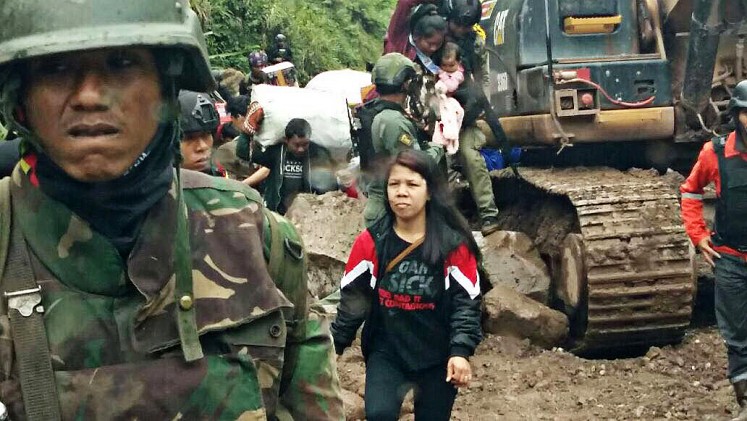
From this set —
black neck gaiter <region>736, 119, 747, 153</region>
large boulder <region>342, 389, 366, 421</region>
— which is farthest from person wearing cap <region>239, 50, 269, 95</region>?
black neck gaiter <region>736, 119, 747, 153</region>

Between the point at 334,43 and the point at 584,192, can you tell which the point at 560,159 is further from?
the point at 334,43

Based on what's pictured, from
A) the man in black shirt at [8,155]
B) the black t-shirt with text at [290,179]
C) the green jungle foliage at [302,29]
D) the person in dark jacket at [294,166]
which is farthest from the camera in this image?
the green jungle foliage at [302,29]

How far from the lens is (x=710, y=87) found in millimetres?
6770

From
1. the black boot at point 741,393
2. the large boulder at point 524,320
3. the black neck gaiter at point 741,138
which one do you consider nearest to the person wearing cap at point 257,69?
the large boulder at point 524,320

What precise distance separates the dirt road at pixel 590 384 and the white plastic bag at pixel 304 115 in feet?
4.66

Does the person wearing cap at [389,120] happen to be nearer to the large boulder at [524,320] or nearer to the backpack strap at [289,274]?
the large boulder at [524,320]

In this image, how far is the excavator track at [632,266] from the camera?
252 inches

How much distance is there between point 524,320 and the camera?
7.12 meters

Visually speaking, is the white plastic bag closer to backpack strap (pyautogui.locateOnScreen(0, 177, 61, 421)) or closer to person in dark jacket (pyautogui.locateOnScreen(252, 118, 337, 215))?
person in dark jacket (pyautogui.locateOnScreen(252, 118, 337, 215))

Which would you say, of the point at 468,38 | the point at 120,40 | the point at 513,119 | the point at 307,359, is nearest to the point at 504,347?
the point at 513,119

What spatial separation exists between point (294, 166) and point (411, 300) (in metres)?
3.29

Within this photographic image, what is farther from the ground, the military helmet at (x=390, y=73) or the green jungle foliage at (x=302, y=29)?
the military helmet at (x=390, y=73)

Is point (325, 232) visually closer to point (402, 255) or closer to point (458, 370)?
point (402, 255)

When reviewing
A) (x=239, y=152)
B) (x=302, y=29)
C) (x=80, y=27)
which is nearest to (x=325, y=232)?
(x=239, y=152)
